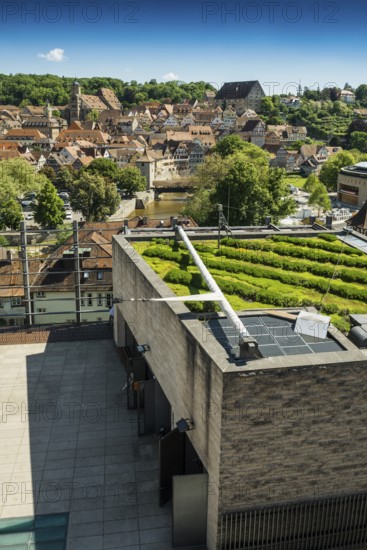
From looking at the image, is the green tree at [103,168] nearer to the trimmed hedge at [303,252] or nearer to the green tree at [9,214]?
the green tree at [9,214]

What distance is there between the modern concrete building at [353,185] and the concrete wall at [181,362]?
211 ft

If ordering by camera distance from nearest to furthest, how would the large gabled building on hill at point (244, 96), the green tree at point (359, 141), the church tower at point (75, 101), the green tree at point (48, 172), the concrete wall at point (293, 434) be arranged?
the concrete wall at point (293, 434) → the green tree at point (48, 172) → the green tree at point (359, 141) → the church tower at point (75, 101) → the large gabled building on hill at point (244, 96)

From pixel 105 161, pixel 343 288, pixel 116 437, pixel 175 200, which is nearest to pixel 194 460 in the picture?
pixel 116 437

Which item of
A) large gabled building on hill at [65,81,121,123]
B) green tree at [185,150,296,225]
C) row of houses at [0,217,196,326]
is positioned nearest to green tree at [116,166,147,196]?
green tree at [185,150,296,225]

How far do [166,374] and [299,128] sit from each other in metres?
152

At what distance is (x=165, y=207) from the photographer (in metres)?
89.1

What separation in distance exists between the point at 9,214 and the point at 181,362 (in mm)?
50983

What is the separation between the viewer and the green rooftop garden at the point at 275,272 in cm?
1670

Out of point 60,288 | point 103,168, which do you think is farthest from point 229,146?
point 60,288

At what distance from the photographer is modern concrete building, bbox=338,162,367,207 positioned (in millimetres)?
77688

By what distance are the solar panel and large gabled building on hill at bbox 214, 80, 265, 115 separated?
600 feet

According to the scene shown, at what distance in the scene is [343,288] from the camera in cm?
1753

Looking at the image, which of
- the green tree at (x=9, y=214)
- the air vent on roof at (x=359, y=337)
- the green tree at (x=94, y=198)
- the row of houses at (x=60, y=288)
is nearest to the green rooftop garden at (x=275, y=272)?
the air vent on roof at (x=359, y=337)

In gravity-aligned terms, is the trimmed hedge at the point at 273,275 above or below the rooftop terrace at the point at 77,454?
above
